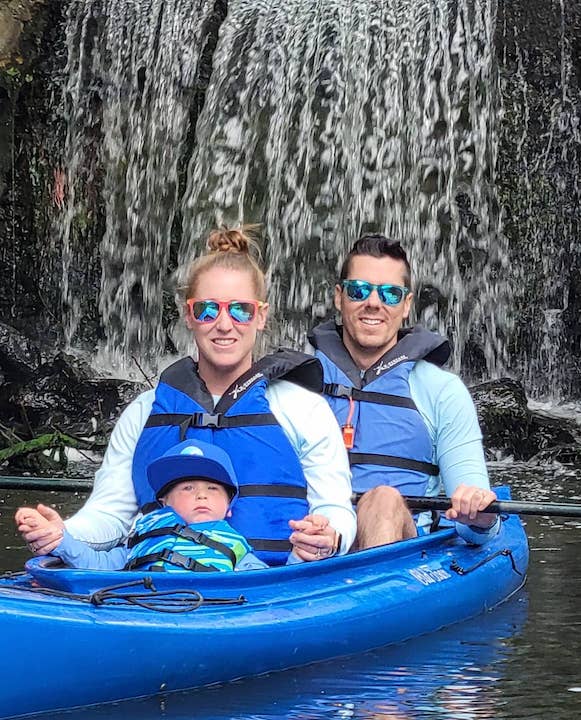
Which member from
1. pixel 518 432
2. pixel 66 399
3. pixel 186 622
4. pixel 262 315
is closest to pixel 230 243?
pixel 262 315

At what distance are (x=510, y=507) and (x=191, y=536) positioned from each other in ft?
4.29

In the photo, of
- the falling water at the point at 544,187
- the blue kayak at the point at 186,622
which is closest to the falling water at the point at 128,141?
the falling water at the point at 544,187

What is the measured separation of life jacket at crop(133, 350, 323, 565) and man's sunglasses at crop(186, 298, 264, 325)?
17 centimetres

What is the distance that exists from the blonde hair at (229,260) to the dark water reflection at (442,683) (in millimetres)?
1225

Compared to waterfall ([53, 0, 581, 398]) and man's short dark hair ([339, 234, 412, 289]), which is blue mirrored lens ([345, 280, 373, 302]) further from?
waterfall ([53, 0, 581, 398])

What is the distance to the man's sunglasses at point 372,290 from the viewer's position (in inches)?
205

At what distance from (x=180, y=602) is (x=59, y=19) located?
9.80 m

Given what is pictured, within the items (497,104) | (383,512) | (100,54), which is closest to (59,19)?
(100,54)

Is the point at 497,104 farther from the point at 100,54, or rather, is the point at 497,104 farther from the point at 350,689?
the point at 350,689

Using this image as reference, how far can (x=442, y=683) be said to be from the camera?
421 cm

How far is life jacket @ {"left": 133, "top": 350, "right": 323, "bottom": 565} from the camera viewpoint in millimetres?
4410

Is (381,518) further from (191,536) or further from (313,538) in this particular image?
(191,536)

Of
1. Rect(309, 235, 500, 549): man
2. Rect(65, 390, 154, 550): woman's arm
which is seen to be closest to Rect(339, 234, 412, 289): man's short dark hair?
Rect(309, 235, 500, 549): man

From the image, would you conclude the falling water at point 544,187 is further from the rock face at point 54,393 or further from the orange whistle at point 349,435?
the orange whistle at point 349,435
